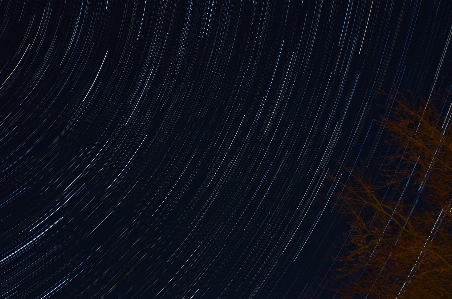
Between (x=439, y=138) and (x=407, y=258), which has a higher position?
(x=439, y=138)

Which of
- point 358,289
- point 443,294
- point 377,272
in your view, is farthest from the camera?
point 377,272

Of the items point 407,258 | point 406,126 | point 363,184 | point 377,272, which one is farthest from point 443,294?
point 406,126

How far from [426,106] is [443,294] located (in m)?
2.26

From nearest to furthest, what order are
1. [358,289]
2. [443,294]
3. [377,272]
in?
[443,294] < [358,289] < [377,272]

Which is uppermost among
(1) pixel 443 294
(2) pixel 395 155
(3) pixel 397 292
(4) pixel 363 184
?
(2) pixel 395 155

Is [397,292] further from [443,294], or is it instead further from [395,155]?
[395,155]

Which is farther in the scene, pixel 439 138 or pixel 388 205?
pixel 388 205

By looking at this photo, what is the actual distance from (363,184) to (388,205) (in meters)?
0.44

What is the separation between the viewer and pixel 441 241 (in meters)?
6.75

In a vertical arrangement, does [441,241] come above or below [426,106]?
below

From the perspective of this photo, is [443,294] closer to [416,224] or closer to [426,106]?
[416,224]

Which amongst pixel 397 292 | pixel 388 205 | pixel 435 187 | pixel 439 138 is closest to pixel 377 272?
pixel 397 292

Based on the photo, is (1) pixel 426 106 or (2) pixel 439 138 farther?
(1) pixel 426 106

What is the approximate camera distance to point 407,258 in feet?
21.5
